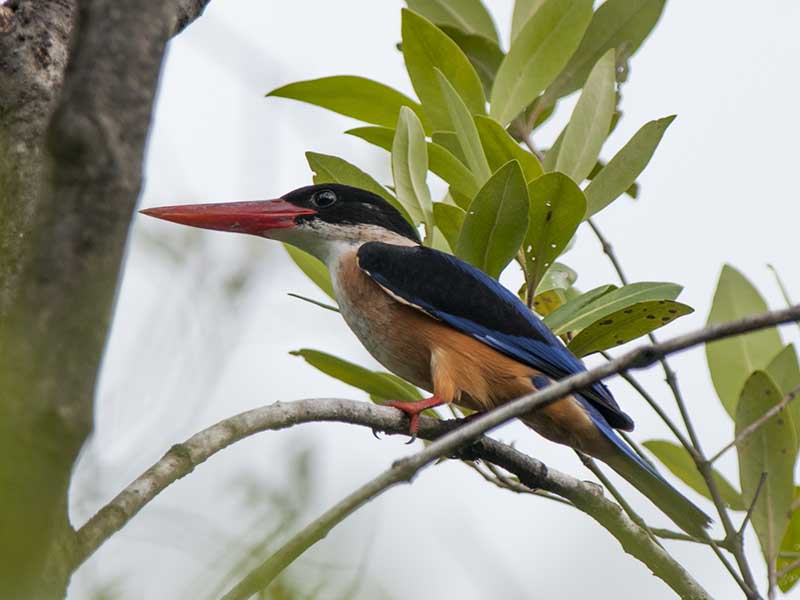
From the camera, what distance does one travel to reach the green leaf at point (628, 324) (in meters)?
3.29

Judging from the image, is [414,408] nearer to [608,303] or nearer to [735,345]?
[608,303]

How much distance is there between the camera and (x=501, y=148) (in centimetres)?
368

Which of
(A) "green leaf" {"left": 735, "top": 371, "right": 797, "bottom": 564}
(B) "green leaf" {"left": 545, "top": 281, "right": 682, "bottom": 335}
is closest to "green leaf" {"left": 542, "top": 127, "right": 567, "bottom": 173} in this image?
(B) "green leaf" {"left": 545, "top": 281, "right": 682, "bottom": 335}

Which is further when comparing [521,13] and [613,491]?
[521,13]

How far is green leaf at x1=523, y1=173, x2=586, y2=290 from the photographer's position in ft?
11.1

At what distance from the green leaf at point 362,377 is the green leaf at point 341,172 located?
55 centimetres

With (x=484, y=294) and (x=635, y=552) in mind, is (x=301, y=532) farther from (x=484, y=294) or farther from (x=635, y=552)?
(x=484, y=294)

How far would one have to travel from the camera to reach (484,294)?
12.7 feet

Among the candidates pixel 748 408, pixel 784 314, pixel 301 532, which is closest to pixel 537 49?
pixel 748 408

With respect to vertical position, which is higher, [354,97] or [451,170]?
[354,97]

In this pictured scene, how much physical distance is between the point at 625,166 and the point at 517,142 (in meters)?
0.42

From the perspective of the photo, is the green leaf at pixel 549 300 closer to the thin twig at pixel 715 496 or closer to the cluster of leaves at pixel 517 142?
the cluster of leaves at pixel 517 142

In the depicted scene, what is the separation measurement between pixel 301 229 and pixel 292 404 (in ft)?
6.36

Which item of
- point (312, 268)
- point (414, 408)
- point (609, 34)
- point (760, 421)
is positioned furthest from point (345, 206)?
point (760, 421)
